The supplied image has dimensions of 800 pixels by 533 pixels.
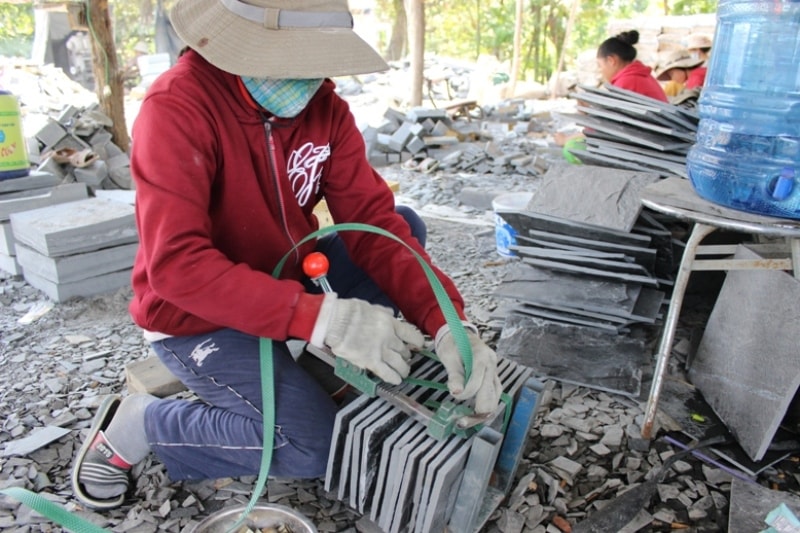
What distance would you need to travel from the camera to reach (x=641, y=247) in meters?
2.69

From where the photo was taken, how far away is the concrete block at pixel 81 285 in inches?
130

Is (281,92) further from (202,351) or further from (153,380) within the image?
(153,380)

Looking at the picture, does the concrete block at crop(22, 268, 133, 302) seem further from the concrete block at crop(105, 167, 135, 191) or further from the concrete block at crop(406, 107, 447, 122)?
the concrete block at crop(406, 107, 447, 122)

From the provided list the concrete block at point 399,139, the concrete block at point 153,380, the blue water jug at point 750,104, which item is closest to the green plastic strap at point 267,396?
the concrete block at point 153,380

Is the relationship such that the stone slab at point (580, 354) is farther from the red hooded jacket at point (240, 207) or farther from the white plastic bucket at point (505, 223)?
the white plastic bucket at point (505, 223)

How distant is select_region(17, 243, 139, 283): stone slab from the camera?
3257 mm

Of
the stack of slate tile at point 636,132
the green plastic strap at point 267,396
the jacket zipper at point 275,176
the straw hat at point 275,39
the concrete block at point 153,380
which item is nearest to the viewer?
the straw hat at point 275,39

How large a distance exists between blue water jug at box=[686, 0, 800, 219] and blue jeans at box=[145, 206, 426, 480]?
60.1 inches

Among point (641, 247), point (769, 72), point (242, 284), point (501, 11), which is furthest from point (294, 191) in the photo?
point (501, 11)

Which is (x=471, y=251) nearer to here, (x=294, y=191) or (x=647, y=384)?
(x=647, y=384)

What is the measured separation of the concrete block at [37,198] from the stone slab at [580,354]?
9.94 ft

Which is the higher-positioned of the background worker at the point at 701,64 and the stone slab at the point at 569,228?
the background worker at the point at 701,64

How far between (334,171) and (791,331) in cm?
165

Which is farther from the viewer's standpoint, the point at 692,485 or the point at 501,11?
the point at 501,11
